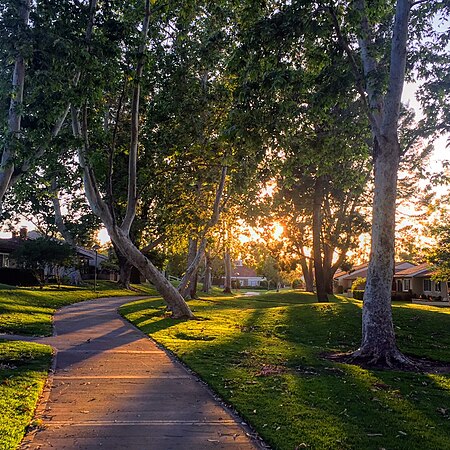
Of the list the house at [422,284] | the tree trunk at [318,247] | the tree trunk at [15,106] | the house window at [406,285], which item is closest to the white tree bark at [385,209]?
the tree trunk at [15,106]

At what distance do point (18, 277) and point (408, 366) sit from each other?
33.4 metres

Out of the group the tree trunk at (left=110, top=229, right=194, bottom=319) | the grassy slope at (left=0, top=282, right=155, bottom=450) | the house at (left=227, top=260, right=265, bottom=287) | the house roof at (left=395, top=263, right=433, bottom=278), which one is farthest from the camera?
the house at (left=227, top=260, right=265, bottom=287)

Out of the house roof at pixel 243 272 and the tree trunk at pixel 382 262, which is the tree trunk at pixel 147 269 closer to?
the tree trunk at pixel 382 262

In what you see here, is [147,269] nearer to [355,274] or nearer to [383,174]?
[383,174]

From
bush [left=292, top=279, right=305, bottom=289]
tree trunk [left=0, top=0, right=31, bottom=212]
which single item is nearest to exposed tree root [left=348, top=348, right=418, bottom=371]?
tree trunk [left=0, top=0, right=31, bottom=212]

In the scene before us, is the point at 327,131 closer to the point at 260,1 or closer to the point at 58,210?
the point at 260,1

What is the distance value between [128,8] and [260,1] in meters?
7.32

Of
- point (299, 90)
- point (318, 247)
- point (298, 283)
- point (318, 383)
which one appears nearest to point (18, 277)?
point (318, 247)

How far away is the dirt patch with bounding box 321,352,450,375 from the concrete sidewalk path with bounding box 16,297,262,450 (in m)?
3.86

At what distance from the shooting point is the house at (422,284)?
47000 mm

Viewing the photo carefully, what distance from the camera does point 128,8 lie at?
50.3ft

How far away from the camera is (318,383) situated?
7.94 metres

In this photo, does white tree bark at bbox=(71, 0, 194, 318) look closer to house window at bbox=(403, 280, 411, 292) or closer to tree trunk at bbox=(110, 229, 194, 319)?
tree trunk at bbox=(110, 229, 194, 319)

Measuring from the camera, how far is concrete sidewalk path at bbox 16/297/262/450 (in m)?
5.01
